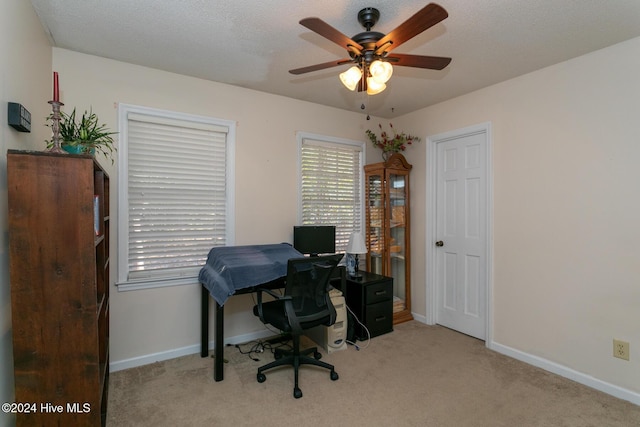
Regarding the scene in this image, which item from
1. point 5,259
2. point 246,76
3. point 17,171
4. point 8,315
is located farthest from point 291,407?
point 246,76

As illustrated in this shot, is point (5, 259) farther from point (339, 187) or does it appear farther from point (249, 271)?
point (339, 187)

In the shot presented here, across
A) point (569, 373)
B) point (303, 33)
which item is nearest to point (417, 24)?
point (303, 33)

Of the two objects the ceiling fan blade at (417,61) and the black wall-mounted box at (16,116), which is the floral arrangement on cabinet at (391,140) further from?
the black wall-mounted box at (16,116)

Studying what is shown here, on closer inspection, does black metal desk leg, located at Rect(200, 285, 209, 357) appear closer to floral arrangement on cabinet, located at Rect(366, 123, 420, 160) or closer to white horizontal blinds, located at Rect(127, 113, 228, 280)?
white horizontal blinds, located at Rect(127, 113, 228, 280)

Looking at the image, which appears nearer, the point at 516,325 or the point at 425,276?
the point at 516,325

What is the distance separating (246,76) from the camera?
9.90ft

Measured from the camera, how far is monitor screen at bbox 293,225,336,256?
11.3 feet

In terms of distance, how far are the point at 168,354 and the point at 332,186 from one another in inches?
97.5

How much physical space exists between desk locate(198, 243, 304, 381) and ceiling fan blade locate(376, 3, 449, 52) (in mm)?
1750

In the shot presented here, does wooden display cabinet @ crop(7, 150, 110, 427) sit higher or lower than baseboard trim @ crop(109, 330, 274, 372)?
higher

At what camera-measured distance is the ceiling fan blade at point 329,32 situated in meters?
1.53

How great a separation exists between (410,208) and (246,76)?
8.10ft

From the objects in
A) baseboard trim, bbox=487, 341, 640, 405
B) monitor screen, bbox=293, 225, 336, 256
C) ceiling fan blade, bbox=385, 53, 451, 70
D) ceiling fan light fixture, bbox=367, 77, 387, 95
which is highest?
ceiling fan blade, bbox=385, 53, 451, 70

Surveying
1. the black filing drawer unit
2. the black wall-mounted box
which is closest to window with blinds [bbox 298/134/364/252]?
the black filing drawer unit
